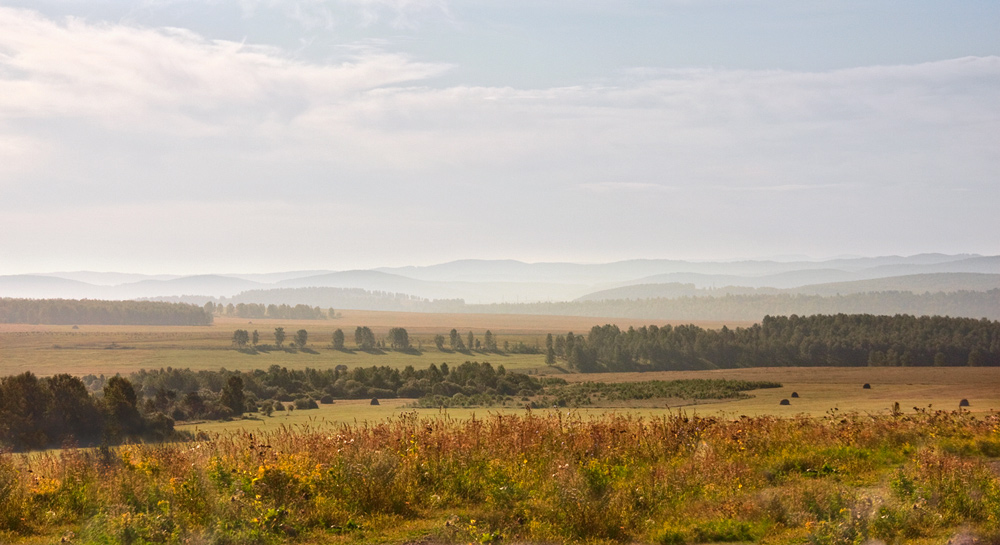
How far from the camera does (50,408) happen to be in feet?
130

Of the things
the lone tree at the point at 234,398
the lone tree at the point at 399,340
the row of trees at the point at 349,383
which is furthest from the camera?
the lone tree at the point at 399,340

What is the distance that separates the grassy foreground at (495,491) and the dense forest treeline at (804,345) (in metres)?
128

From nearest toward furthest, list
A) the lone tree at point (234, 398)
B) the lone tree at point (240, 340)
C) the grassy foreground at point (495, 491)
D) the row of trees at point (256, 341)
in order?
the grassy foreground at point (495, 491)
the lone tree at point (234, 398)
the lone tree at point (240, 340)
the row of trees at point (256, 341)

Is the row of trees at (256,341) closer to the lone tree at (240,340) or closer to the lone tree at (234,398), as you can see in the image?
the lone tree at (240,340)

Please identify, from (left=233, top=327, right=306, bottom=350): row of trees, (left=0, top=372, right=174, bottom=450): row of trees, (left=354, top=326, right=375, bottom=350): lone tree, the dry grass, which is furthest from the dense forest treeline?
(left=0, top=372, right=174, bottom=450): row of trees

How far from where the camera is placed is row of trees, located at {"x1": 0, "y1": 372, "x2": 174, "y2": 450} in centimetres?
3812

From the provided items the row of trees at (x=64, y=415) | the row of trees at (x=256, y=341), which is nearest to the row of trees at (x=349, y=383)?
the row of trees at (x=64, y=415)

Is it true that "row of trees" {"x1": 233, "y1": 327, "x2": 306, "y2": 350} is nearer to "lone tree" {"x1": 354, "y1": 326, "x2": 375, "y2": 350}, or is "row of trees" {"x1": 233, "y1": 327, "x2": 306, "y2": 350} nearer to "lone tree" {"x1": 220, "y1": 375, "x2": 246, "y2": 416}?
"lone tree" {"x1": 354, "y1": 326, "x2": 375, "y2": 350}

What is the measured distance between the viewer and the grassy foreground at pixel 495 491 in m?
8.54

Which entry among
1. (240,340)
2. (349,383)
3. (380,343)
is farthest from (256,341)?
(349,383)

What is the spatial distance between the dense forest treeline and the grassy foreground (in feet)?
421

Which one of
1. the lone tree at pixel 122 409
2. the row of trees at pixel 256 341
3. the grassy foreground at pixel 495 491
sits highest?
the grassy foreground at pixel 495 491

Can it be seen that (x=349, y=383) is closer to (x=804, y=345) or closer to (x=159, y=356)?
(x=159, y=356)

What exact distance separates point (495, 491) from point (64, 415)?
38.8 metres
